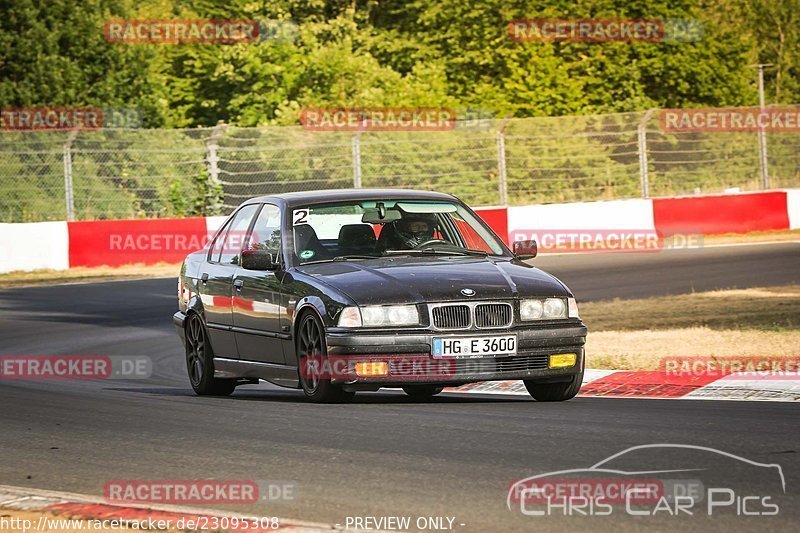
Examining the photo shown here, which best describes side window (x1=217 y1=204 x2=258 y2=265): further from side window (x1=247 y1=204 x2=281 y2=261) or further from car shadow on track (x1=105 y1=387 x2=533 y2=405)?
car shadow on track (x1=105 y1=387 x2=533 y2=405)

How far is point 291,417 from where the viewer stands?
9109mm

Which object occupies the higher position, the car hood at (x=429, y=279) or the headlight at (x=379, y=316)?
the car hood at (x=429, y=279)

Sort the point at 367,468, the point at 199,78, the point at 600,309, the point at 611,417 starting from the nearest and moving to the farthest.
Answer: the point at 367,468 → the point at 611,417 → the point at 600,309 → the point at 199,78

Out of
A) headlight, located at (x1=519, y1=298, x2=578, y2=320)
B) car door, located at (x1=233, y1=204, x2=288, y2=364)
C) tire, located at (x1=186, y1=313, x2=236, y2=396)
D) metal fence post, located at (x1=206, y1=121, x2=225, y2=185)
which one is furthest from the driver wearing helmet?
metal fence post, located at (x1=206, y1=121, x2=225, y2=185)

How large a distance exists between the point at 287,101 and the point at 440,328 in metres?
31.9

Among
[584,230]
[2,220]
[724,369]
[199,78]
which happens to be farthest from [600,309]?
[199,78]

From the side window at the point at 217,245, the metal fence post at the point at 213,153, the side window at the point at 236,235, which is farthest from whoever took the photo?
the metal fence post at the point at 213,153

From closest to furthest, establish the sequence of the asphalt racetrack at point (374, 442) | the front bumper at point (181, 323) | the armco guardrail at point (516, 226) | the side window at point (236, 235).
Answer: the asphalt racetrack at point (374, 442), the side window at point (236, 235), the front bumper at point (181, 323), the armco guardrail at point (516, 226)

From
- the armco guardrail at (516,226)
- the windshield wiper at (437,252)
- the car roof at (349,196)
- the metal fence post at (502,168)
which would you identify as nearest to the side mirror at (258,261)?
the car roof at (349,196)

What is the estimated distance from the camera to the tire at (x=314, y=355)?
9387 mm

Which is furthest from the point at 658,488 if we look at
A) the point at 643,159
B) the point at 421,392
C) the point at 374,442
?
the point at 643,159

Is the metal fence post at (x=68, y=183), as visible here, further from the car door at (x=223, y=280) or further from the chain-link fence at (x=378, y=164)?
the car door at (x=223, y=280)

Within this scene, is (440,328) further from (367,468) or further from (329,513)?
(329,513)

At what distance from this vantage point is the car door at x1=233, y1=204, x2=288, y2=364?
1009cm
